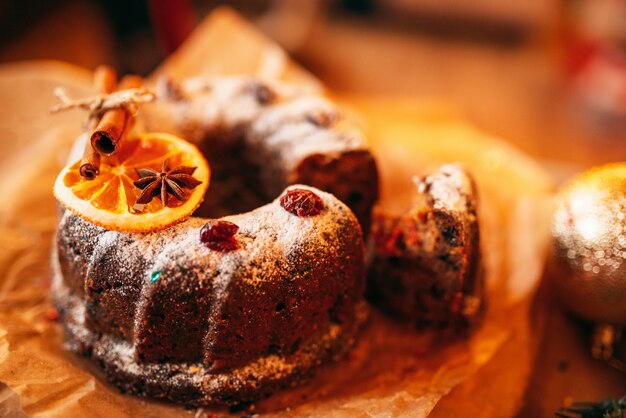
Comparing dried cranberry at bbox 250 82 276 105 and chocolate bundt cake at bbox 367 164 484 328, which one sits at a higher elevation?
dried cranberry at bbox 250 82 276 105

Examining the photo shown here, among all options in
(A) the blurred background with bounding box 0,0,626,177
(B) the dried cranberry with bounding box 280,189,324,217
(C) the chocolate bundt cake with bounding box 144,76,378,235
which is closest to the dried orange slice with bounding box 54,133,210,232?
(B) the dried cranberry with bounding box 280,189,324,217

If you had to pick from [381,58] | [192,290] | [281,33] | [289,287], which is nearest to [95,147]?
[192,290]

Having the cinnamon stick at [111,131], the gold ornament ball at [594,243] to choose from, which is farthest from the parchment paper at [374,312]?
the cinnamon stick at [111,131]

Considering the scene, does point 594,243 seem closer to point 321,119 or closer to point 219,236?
point 321,119

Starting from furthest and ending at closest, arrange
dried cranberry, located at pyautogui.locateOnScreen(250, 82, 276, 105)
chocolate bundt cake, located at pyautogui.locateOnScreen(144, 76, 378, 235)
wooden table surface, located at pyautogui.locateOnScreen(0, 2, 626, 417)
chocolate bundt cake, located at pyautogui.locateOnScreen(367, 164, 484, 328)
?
1. wooden table surface, located at pyautogui.locateOnScreen(0, 2, 626, 417)
2. dried cranberry, located at pyautogui.locateOnScreen(250, 82, 276, 105)
3. chocolate bundt cake, located at pyautogui.locateOnScreen(144, 76, 378, 235)
4. chocolate bundt cake, located at pyautogui.locateOnScreen(367, 164, 484, 328)

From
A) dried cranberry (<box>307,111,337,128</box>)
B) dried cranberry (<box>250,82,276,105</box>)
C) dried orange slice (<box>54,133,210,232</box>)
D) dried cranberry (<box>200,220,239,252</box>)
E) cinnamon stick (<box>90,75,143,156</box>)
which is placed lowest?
dried cranberry (<box>200,220,239,252</box>)

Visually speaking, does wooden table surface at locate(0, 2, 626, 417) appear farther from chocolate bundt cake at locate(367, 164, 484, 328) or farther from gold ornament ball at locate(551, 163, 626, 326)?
chocolate bundt cake at locate(367, 164, 484, 328)

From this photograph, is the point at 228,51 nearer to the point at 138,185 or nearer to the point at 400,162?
the point at 400,162

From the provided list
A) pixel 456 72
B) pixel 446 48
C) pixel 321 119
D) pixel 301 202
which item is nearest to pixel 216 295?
pixel 301 202

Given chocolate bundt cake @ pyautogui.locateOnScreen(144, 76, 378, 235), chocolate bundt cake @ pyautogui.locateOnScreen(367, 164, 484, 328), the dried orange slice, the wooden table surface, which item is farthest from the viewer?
the wooden table surface
